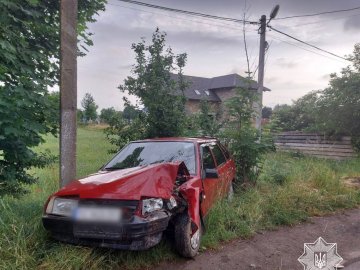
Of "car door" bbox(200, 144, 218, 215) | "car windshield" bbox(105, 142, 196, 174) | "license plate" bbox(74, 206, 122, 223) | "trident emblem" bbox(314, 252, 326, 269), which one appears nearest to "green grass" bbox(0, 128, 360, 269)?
"car door" bbox(200, 144, 218, 215)

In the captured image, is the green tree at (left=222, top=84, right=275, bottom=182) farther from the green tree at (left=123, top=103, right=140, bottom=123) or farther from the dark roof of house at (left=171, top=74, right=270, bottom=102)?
the dark roof of house at (left=171, top=74, right=270, bottom=102)

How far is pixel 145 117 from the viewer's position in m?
8.32

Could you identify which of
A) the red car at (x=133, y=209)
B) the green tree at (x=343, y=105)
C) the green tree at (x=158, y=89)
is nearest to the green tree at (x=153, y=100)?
the green tree at (x=158, y=89)

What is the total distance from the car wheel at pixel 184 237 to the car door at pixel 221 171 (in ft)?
4.72

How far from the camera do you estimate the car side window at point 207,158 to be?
533 cm

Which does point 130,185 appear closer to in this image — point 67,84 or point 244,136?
point 67,84

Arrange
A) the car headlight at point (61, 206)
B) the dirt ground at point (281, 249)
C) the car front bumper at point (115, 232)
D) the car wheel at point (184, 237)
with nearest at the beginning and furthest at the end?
the car front bumper at point (115, 232), the car headlight at point (61, 206), the car wheel at point (184, 237), the dirt ground at point (281, 249)

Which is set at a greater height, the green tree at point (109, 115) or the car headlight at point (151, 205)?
the green tree at point (109, 115)

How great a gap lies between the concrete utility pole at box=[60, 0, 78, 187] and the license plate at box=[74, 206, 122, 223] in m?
1.50

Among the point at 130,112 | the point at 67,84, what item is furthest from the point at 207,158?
the point at 130,112

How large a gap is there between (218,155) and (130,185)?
9.59 feet

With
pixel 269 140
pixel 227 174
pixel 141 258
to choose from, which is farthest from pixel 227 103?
pixel 141 258

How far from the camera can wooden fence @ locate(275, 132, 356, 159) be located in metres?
14.7

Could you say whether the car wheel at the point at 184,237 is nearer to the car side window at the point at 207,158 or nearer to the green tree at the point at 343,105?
the car side window at the point at 207,158
